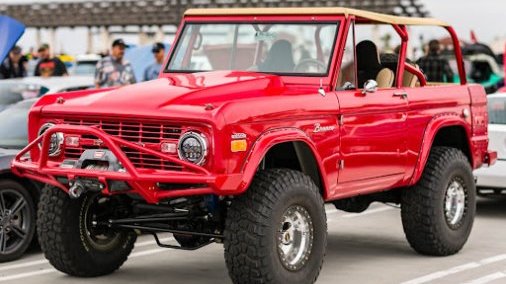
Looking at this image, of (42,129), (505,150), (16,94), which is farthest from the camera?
(16,94)

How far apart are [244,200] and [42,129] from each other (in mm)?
1522

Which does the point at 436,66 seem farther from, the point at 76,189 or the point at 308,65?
the point at 76,189

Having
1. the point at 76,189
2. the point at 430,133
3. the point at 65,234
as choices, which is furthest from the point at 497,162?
the point at 76,189

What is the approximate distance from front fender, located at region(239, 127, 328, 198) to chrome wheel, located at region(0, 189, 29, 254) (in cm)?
280

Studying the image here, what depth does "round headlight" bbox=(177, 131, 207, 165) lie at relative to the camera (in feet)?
24.6

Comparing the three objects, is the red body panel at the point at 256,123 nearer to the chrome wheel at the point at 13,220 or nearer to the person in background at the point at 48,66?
the chrome wheel at the point at 13,220

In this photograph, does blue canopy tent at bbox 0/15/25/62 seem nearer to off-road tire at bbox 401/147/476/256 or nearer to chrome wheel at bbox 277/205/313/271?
off-road tire at bbox 401/147/476/256

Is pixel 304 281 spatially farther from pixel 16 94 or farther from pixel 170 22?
pixel 170 22

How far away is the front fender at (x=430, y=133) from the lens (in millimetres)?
9695

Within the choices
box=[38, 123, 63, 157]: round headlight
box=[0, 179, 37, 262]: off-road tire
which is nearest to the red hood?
box=[38, 123, 63, 157]: round headlight

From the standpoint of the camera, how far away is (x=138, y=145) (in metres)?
7.67

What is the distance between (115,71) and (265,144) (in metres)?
9.11

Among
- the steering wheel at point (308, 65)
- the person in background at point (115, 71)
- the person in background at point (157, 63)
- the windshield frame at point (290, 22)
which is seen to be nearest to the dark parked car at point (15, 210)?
the windshield frame at point (290, 22)

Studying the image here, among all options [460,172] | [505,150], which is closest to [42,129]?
[460,172]
